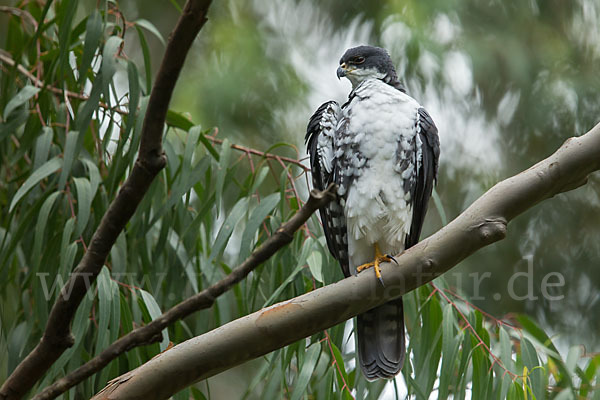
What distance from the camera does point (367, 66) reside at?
3148 millimetres

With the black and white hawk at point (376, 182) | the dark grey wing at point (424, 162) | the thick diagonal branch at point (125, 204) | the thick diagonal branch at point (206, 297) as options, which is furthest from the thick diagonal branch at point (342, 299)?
the dark grey wing at point (424, 162)

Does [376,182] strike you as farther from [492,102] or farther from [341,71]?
[492,102]

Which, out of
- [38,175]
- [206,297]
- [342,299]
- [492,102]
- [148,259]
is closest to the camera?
[206,297]

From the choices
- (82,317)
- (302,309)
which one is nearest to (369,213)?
(302,309)

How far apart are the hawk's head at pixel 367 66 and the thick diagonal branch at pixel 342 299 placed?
132 centimetres

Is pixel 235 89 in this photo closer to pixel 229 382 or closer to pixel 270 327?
pixel 229 382

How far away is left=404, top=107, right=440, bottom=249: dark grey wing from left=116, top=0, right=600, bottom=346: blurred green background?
175 cm

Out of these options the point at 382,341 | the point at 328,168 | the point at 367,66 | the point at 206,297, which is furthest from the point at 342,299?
the point at 367,66

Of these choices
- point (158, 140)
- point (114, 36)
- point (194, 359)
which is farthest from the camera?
point (114, 36)

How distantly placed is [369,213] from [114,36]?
1233mm

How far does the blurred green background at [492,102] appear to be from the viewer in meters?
4.59

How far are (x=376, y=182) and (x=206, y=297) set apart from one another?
1238 mm

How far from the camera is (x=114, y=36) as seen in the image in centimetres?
275

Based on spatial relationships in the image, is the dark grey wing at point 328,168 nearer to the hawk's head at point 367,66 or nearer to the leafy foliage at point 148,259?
the leafy foliage at point 148,259
